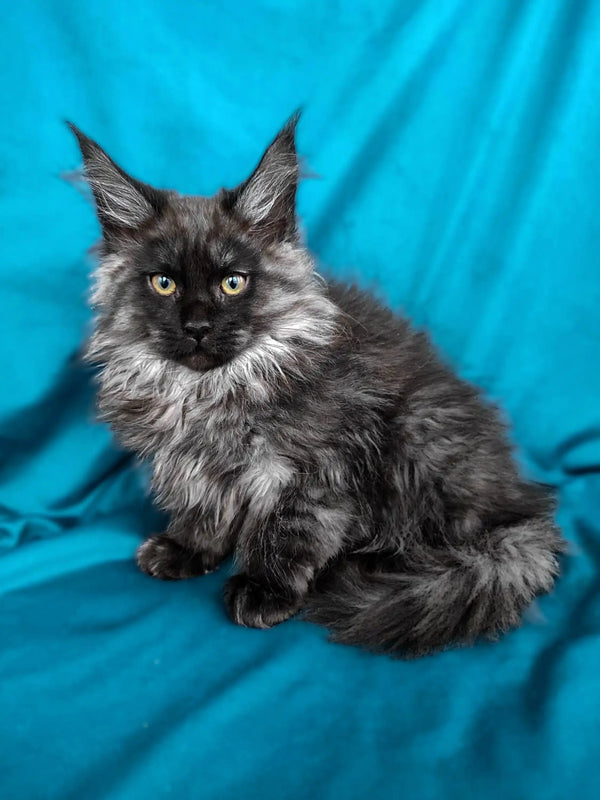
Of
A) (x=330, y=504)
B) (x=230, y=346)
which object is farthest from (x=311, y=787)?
(x=230, y=346)

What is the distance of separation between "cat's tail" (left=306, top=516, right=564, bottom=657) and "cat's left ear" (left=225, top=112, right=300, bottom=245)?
33.9 inches

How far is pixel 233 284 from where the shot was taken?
1.75 meters

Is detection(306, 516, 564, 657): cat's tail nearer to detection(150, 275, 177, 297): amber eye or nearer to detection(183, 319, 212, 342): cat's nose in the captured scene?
detection(183, 319, 212, 342): cat's nose

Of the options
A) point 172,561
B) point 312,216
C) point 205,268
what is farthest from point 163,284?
point 312,216

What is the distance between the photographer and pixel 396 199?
2.51 metres

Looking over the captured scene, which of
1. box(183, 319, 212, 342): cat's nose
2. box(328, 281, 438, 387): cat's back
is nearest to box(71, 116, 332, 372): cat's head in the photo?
box(183, 319, 212, 342): cat's nose

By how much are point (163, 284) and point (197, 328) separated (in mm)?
170

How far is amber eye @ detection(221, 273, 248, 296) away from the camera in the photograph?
174 cm

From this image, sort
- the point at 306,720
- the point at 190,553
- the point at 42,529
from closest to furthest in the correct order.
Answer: the point at 306,720, the point at 190,553, the point at 42,529

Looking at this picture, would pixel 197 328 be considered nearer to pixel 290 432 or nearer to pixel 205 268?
pixel 205 268

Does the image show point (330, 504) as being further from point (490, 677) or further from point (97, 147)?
point (97, 147)

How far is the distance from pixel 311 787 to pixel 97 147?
1.42 m

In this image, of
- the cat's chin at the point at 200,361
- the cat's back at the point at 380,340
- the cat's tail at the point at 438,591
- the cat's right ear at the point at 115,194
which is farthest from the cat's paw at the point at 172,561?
the cat's right ear at the point at 115,194

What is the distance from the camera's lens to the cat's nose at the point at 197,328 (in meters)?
1.66
